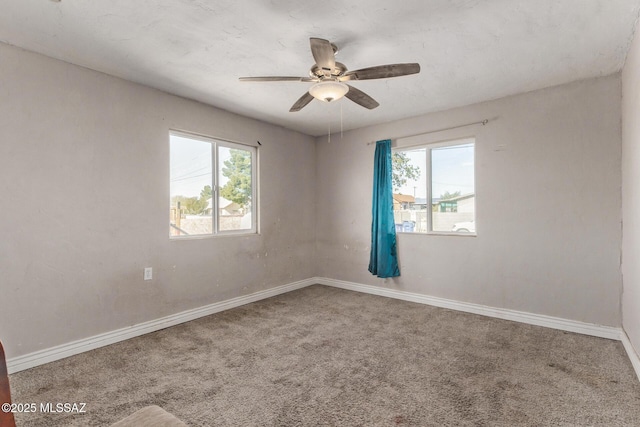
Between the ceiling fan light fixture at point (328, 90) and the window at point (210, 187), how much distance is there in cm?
192

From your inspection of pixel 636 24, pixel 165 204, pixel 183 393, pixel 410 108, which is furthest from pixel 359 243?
pixel 636 24

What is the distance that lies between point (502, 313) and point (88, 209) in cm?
426

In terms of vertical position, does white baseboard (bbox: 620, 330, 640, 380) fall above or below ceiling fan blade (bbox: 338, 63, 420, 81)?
below

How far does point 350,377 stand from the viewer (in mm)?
2258

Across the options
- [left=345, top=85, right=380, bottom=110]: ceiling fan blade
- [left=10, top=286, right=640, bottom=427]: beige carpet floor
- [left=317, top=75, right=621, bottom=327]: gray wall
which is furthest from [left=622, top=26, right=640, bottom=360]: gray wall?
[left=345, top=85, right=380, bottom=110]: ceiling fan blade

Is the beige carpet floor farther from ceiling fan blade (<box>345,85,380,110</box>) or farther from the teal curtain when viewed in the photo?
ceiling fan blade (<box>345,85,380,110</box>)

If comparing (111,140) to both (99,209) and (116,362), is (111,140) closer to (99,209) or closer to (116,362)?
(99,209)

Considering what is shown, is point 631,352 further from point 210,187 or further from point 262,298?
point 210,187

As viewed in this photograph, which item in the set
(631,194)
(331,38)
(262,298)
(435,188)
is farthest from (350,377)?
(435,188)

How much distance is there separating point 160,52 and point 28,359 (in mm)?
2575

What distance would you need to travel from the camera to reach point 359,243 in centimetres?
477

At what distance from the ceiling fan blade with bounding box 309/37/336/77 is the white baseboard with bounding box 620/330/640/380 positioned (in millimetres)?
2998

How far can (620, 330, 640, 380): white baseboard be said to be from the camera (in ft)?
7.43

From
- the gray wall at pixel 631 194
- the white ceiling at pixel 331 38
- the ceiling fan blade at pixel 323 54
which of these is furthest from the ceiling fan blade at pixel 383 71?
the gray wall at pixel 631 194
